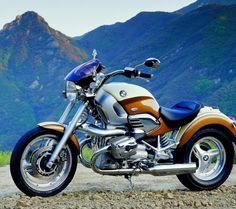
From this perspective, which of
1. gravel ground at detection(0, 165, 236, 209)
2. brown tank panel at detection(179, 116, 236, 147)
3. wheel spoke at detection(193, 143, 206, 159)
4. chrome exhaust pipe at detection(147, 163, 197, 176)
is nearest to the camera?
gravel ground at detection(0, 165, 236, 209)

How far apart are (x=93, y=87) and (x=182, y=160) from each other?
1.44m

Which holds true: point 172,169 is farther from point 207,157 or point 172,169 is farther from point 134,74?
point 134,74

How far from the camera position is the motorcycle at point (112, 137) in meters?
6.64

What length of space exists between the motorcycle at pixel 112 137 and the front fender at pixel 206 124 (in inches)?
0.5

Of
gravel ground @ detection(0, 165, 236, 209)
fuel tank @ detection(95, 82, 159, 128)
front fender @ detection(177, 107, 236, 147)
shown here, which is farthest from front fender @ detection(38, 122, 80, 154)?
front fender @ detection(177, 107, 236, 147)

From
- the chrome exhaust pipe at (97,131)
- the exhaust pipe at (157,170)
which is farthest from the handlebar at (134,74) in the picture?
the exhaust pipe at (157,170)

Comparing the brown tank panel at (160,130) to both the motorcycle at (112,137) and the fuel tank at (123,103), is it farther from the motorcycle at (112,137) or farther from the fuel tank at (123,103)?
the fuel tank at (123,103)

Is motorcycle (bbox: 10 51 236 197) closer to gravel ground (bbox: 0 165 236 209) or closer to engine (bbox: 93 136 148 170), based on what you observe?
engine (bbox: 93 136 148 170)

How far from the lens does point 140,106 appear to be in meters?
6.93

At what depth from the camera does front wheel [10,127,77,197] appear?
21.5 ft

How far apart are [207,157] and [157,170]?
2.52ft

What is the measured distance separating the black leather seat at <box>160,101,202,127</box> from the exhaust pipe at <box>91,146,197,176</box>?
49 centimetres

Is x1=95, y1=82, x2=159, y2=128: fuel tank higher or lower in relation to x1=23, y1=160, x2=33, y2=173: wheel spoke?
higher

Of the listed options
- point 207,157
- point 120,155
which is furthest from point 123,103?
point 207,157
